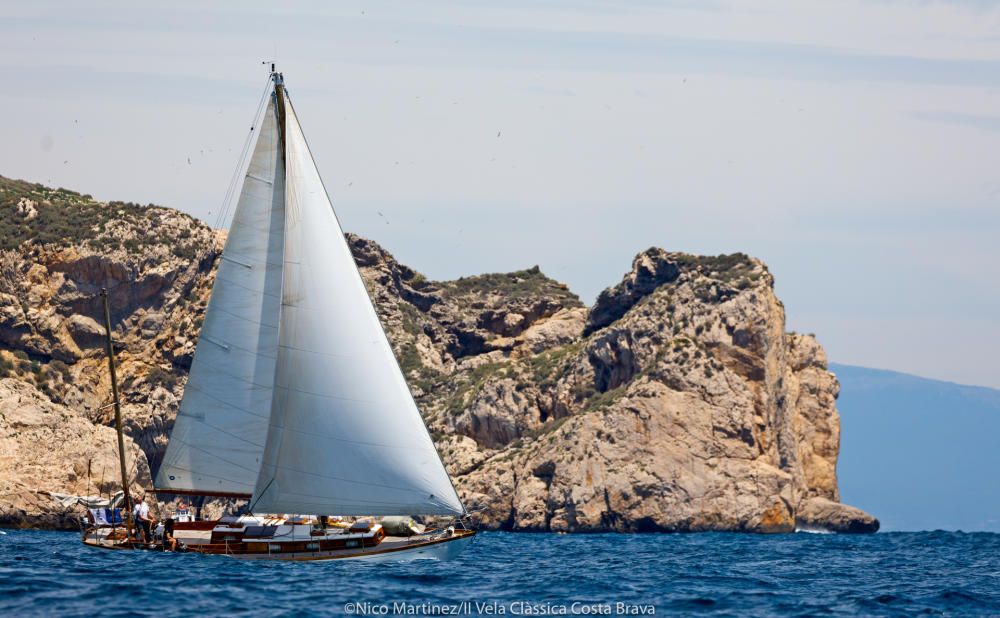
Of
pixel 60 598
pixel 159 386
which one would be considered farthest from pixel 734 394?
pixel 60 598

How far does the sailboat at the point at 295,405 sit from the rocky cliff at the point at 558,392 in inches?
1482

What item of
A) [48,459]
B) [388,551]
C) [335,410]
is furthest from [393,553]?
[48,459]

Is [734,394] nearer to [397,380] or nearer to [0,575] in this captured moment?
[397,380]

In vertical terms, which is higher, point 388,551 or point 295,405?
point 295,405

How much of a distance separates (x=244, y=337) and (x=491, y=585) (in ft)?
40.1

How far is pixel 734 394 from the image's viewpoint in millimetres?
96750

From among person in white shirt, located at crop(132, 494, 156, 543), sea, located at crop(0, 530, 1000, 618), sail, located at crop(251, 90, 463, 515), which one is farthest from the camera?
person in white shirt, located at crop(132, 494, 156, 543)

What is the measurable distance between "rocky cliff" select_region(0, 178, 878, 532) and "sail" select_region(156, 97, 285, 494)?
37.4m

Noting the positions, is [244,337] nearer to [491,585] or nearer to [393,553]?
[393,553]

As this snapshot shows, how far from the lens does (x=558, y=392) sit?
105812 millimetres

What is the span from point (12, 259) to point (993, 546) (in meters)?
→ 63.8

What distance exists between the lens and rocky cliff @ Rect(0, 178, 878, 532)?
9188cm

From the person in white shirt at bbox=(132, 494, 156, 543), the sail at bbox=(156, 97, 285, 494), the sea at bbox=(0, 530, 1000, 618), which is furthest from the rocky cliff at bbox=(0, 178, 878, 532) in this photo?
the sail at bbox=(156, 97, 285, 494)

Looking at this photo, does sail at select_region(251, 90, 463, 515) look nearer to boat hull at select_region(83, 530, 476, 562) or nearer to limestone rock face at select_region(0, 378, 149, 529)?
boat hull at select_region(83, 530, 476, 562)
